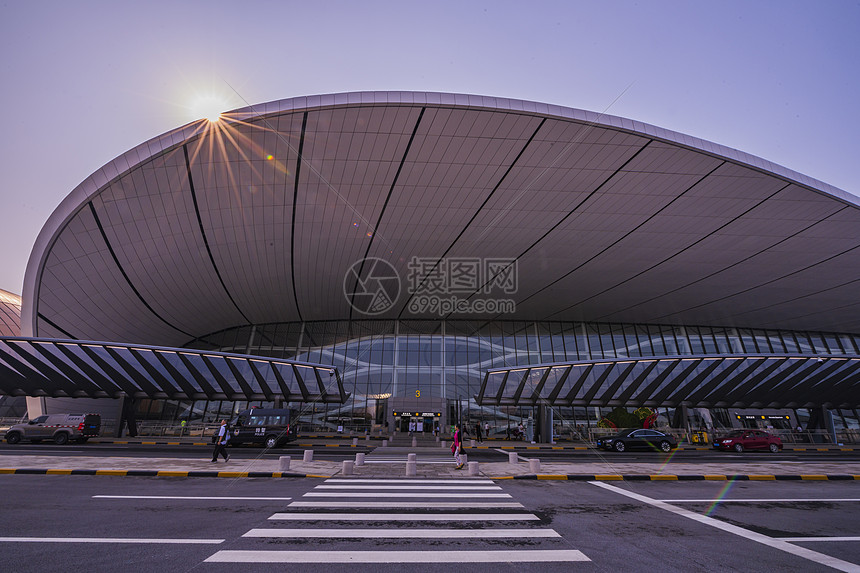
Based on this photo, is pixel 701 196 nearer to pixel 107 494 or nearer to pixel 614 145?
pixel 614 145

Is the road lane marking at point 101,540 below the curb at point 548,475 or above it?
above

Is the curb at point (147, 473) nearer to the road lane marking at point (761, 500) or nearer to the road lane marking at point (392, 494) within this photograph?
the road lane marking at point (392, 494)

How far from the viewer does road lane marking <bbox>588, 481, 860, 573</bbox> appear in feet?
17.2

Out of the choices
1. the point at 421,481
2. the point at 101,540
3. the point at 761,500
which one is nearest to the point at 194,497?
the point at 101,540

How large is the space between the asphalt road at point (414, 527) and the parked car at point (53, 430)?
1606 centimetres

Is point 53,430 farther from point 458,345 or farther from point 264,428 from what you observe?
point 458,345

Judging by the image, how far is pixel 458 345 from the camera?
132 ft

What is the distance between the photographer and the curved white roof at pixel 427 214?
16.5 metres

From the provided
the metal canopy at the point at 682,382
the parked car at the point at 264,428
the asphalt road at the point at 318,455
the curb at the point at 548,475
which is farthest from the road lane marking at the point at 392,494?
the metal canopy at the point at 682,382

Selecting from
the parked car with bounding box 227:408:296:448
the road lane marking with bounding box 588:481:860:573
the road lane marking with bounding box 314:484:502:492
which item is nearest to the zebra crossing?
the road lane marking with bounding box 314:484:502:492

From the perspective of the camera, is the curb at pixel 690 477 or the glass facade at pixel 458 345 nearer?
the curb at pixel 690 477

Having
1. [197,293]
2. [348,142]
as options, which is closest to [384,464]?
[348,142]
